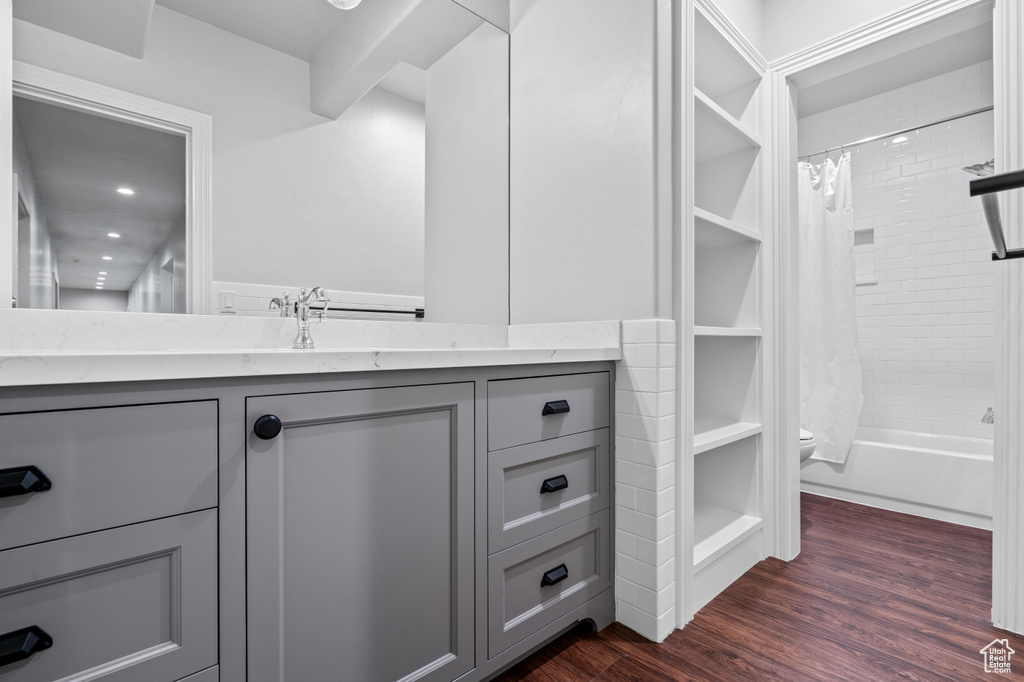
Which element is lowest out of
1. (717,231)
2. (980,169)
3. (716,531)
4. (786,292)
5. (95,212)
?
(716,531)

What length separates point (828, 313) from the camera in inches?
114

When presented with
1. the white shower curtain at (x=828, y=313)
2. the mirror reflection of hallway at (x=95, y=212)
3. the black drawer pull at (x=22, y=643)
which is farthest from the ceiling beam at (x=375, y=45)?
the white shower curtain at (x=828, y=313)

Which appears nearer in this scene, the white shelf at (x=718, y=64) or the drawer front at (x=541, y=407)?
the drawer front at (x=541, y=407)

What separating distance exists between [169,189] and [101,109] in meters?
0.21

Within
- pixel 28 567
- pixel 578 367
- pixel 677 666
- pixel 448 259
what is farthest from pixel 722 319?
pixel 28 567

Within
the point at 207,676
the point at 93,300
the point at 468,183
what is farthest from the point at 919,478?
the point at 93,300

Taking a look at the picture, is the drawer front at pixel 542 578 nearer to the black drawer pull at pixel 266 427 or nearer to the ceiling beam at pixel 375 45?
the black drawer pull at pixel 266 427

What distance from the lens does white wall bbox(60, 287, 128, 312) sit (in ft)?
3.55

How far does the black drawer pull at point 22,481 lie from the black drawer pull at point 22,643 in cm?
19

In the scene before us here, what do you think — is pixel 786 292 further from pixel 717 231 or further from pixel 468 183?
pixel 468 183

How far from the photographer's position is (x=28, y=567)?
0.66m

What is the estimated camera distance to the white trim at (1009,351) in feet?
4.60

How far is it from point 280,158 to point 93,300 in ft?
1.96

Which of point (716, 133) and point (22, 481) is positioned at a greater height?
point (716, 133)
